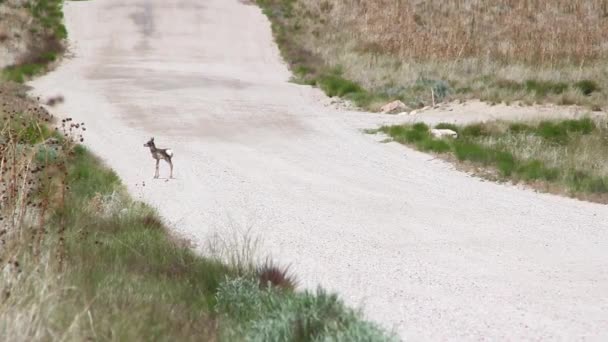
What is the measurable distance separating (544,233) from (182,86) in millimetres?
16898

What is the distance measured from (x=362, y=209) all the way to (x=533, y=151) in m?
4.64

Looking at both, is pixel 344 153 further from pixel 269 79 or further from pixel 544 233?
pixel 269 79

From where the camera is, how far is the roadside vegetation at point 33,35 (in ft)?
92.7

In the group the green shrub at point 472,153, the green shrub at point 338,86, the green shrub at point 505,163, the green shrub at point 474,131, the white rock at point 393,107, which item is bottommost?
the green shrub at point 338,86

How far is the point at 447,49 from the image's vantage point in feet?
92.7

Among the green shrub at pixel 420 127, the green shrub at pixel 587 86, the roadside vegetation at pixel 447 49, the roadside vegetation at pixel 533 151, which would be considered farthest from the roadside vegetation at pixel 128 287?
the green shrub at pixel 587 86

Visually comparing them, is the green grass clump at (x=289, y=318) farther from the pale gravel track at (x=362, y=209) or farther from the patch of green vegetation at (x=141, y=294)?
the pale gravel track at (x=362, y=209)

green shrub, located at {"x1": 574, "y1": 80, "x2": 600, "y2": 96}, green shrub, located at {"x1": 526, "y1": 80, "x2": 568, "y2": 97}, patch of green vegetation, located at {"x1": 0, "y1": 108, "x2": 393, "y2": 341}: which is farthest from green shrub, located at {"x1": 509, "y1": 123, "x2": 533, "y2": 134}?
patch of green vegetation, located at {"x1": 0, "y1": 108, "x2": 393, "y2": 341}

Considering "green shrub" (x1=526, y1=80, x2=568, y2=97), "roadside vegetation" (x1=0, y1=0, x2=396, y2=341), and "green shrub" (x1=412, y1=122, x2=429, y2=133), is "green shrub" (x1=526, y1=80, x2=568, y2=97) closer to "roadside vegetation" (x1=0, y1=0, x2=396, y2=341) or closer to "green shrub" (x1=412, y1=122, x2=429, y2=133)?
"green shrub" (x1=412, y1=122, x2=429, y2=133)

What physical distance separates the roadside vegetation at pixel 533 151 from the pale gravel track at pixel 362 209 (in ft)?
1.43

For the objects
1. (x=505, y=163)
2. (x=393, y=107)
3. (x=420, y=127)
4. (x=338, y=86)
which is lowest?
(x=338, y=86)

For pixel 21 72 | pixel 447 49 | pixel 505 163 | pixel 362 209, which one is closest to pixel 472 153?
pixel 505 163

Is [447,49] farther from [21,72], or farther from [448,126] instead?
[21,72]

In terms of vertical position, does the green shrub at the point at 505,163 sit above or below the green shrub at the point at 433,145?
above
